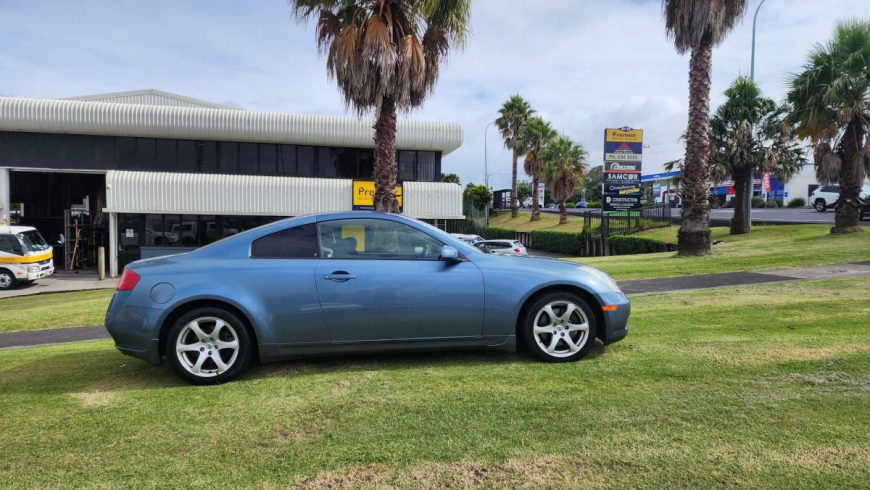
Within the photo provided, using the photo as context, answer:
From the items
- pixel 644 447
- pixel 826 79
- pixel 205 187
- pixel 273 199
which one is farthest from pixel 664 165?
pixel 644 447

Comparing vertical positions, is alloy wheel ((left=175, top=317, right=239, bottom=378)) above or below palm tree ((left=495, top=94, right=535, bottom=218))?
below

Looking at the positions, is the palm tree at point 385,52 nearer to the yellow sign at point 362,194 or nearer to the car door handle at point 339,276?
the car door handle at point 339,276

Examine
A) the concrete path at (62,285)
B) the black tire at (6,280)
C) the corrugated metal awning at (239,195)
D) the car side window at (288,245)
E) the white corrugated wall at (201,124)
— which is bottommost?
the concrete path at (62,285)

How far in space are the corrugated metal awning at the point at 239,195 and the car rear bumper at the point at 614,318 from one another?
71.0 ft

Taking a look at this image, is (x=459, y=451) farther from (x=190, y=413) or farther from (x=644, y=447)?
(x=190, y=413)

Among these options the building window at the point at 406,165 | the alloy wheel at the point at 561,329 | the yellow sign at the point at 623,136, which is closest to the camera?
the alloy wheel at the point at 561,329

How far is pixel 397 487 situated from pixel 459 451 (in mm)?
460

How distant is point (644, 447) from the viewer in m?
2.90

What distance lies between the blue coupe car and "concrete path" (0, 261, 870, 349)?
410 cm

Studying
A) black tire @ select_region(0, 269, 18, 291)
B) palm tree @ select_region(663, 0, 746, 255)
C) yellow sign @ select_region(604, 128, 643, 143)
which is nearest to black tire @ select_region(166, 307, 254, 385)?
palm tree @ select_region(663, 0, 746, 255)

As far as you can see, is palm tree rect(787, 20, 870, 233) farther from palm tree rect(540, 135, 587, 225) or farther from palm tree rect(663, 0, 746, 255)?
palm tree rect(540, 135, 587, 225)

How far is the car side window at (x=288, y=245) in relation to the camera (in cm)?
442

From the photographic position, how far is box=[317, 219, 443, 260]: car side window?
14.6 feet

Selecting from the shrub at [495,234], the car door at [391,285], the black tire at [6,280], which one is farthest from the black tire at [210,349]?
the shrub at [495,234]
